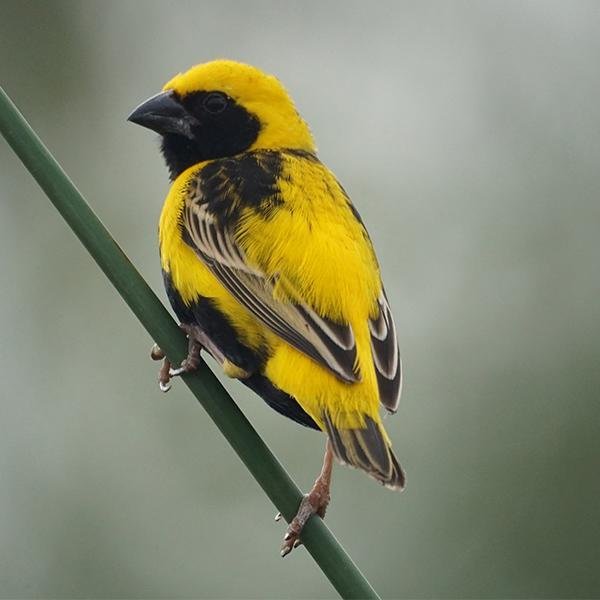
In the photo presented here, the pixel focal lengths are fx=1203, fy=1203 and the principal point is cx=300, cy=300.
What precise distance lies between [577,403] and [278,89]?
3.09 metres

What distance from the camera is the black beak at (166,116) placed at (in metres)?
4.05

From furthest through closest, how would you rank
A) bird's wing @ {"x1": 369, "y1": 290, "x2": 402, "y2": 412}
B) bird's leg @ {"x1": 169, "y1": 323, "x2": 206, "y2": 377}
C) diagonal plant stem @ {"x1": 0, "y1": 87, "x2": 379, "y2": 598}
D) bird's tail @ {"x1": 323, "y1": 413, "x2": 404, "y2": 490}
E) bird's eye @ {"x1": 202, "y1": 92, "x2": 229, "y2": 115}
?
bird's eye @ {"x1": 202, "y1": 92, "x2": 229, "y2": 115}
bird's wing @ {"x1": 369, "y1": 290, "x2": 402, "y2": 412}
bird's tail @ {"x1": 323, "y1": 413, "x2": 404, "y2": 490}
bird's leg @ {"x1": 169, "y1": 323, "x2": 206, "y2": 377}
diagonal plant stem @ {"x1": 0, "y1": 87, "x2": 379, "y2": 598}

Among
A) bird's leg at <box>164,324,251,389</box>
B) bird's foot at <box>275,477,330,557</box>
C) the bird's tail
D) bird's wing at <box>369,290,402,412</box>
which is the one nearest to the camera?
the bird's tail

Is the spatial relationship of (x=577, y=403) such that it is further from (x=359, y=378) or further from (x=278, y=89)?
(x=359, y=378)

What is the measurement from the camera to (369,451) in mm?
2936

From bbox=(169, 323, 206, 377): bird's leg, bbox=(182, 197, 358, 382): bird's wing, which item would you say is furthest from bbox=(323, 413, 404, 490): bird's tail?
bbox=(169, 323, 206, 377): bird's leg

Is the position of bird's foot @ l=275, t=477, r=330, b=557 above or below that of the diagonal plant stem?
below

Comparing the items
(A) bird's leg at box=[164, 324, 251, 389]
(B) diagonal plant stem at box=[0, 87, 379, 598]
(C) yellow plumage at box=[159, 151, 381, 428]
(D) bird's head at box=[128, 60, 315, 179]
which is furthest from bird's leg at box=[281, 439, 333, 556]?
(D) bird's head at box=[128, 60, 315, 179]

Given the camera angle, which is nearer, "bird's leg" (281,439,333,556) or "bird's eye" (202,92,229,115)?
"bird's leg" (281,439,333,556)

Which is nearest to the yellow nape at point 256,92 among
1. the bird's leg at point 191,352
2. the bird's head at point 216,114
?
the bird's head at point 216,114

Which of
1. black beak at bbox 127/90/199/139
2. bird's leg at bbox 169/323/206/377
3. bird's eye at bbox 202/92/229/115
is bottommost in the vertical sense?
bird's leg at bbox 169/323/206/377

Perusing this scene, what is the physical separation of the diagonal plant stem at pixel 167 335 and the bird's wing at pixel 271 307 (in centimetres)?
55

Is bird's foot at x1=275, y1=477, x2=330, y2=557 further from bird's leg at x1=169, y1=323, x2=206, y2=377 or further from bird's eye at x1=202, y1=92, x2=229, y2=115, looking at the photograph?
bird's eye at x1=202, y1=92, x2=229, y2=115

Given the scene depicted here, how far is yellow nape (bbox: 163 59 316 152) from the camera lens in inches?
165
